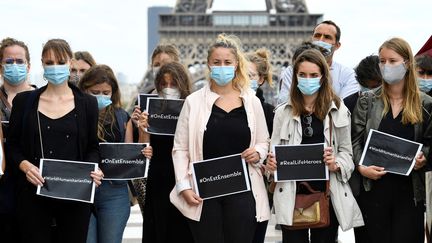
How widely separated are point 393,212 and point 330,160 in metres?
0.66

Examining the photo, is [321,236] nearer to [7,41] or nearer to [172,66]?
[172,66]

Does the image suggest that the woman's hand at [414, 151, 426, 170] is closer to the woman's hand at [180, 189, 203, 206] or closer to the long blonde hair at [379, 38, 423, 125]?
the long blonde hair at [379, 38, 423, 125]

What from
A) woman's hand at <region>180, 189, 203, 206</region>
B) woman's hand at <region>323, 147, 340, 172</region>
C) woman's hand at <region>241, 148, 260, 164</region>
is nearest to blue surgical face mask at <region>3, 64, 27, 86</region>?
woman's hand at <region>180, 189, 203, 206</region>

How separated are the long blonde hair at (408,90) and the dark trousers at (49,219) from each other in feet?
8.49

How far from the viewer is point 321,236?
6.46 meters

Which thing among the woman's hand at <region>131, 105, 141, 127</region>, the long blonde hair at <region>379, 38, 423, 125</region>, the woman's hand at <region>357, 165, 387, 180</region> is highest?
the long blonde hair at <region>379, 38, 423, 125</region>

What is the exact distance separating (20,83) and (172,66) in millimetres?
1330


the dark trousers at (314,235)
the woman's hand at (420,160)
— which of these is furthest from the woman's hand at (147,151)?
the woman's hand at (420,160)

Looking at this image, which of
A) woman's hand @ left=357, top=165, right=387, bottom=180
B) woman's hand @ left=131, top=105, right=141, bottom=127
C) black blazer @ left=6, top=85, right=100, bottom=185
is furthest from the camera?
woman's hand @ left=131, top=105, right=141, bottom=127

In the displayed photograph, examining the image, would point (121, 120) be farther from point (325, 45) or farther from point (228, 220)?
point (325, 45)

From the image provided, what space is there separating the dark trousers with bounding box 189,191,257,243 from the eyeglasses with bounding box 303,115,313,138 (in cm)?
68

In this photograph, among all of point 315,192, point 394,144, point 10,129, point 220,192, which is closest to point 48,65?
point 10,129

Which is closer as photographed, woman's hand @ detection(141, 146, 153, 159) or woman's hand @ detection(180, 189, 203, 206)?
woman's hand @ detection(180, 189, 203, 206)

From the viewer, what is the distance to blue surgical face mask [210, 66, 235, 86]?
6414 mm
